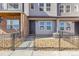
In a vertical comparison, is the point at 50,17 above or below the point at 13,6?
below

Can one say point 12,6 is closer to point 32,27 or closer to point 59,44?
point 32,27

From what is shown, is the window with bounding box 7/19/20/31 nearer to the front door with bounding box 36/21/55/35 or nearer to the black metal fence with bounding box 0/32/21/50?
the front door with bounding box 36/21/55/35

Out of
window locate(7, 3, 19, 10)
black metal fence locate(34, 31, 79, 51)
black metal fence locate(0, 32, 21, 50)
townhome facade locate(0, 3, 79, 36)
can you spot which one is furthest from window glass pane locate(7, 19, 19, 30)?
black metal fence locate(34, 31, 79, 51)

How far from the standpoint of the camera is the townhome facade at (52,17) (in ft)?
103

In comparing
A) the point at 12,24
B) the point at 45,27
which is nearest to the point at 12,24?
the point at 12,24

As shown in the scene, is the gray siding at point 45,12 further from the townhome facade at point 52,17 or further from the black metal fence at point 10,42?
the black metal fence at point 10,42

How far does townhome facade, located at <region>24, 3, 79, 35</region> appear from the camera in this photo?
3153 cm

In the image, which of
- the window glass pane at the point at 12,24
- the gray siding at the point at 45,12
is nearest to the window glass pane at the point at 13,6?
the window glass pane at the point at 12,24

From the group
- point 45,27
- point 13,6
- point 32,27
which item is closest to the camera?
point 13,6

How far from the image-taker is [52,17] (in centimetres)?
3148

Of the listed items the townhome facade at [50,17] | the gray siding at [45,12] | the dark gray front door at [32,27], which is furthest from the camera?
the dark gray front door at [32,27]

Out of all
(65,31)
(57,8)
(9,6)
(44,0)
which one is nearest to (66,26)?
(65,31)

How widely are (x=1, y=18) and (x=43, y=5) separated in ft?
25.1

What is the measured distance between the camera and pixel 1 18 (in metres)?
27.6
